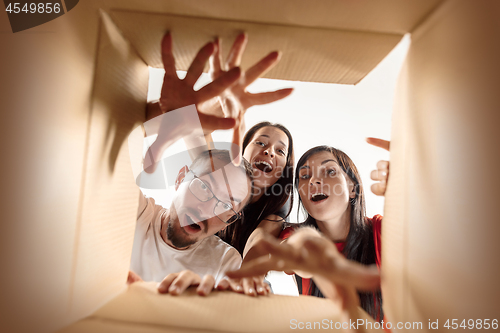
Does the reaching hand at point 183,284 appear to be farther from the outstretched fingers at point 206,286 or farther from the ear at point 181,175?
the ear at point 181,175

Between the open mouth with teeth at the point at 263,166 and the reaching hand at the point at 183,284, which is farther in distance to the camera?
the open mouth with teeth at the point at 263,166

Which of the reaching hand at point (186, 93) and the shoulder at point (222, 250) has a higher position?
the reaching hand at point (186, 93)

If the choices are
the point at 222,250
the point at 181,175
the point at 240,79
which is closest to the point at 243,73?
the point at 240,79

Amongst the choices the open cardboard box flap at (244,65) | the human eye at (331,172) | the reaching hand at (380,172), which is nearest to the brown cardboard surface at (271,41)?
the open cardboard box flap at (244,65)

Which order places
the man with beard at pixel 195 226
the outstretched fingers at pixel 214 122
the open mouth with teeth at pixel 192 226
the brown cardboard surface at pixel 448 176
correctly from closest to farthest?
the brown cardboard surface at pixel 448 176
the outstretched fingers at pixel 214 122
the man with beard at pixel 195 226
the open mouth with teeth at pixel 192 226

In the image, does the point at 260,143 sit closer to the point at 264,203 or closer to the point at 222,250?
the point at 264,203

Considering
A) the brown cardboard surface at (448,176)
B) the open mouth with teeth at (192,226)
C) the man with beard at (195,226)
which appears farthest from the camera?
the open mouth with teeth at (192,226)

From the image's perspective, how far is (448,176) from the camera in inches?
11.6

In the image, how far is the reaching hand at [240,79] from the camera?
0.36 meters

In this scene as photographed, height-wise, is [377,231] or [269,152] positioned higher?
[269,152]

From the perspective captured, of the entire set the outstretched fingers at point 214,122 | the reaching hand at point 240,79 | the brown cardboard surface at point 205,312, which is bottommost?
the brown cardboard surface at point 205,312

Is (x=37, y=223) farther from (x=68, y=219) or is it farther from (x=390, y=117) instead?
(x=390, y=117)

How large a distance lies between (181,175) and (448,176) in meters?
0.36

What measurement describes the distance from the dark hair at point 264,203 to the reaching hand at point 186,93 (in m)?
0.15
